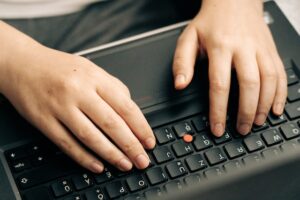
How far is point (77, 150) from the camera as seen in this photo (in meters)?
0.42

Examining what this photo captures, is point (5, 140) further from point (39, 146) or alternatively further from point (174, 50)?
point (174, 50)

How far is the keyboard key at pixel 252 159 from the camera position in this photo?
426mm

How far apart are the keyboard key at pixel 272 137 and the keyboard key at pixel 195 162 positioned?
60mm

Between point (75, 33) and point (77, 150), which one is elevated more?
point (75, 33)

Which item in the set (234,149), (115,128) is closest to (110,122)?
(115,128)

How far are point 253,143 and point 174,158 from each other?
0.07 meters

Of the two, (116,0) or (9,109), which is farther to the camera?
(116,0)

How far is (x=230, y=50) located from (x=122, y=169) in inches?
5.9

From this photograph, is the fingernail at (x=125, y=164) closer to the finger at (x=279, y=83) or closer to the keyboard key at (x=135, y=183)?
the keyboard key at (x=135, y=183)

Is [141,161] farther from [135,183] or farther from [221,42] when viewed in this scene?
[221,42]

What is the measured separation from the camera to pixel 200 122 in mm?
443

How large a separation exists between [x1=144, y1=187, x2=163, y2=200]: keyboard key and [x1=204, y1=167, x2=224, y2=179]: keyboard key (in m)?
0.04

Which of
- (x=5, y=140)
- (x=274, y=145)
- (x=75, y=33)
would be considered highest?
(x=75, y=33)

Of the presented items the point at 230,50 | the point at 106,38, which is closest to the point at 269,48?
the point at 230,50
